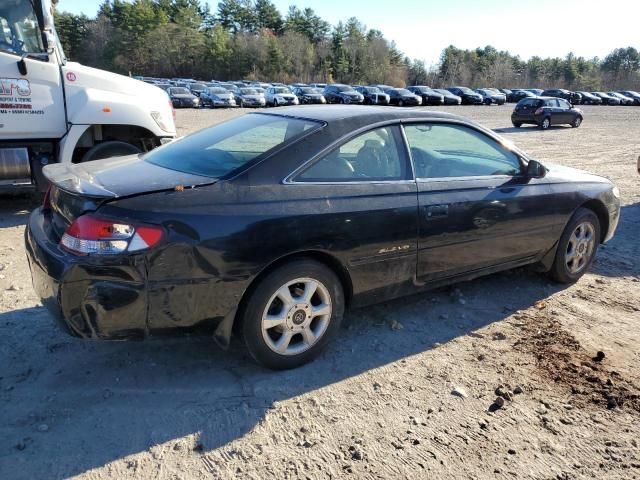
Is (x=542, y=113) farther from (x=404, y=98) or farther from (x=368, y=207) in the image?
(x=368, y=207)

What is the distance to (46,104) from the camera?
6.61m

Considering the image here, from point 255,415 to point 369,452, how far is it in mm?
682

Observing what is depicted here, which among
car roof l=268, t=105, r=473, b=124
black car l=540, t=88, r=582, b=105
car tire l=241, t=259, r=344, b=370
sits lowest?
car tire l=241, t=259, r=344, b=370

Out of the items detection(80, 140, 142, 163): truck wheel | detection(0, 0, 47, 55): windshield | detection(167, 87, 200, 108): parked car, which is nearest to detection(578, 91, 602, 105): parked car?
detection(167, 87, 200, 108): parked car

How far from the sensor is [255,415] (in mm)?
2982

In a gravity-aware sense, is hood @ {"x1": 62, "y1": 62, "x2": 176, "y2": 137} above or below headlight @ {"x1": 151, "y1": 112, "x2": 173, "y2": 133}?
above

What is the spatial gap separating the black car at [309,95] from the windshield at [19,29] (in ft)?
120

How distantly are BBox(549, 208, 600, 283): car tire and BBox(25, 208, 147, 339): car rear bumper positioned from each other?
3.74 meters

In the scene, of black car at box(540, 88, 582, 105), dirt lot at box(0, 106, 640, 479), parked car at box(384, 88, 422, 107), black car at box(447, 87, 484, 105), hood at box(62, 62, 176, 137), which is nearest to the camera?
dirt lot at box(0, 106, 640, 479)

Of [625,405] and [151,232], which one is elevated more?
[151,232]

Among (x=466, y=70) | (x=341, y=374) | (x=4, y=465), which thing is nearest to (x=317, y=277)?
(x=341, y=374)

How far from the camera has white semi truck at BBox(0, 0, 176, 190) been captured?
639cm

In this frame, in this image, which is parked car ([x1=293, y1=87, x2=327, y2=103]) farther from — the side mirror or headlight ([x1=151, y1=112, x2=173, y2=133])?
the side mirror

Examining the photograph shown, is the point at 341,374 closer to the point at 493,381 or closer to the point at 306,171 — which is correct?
the point at 493,381
